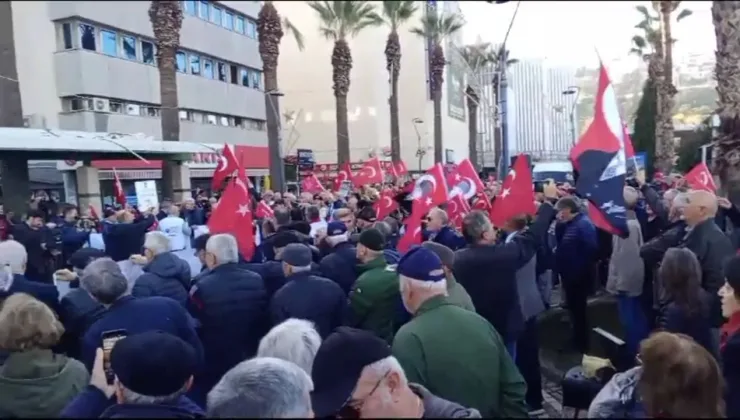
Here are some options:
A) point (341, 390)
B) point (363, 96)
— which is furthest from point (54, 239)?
point (363, 96)

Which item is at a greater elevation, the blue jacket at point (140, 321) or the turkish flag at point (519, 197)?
the turkish flag at point (519, 197)

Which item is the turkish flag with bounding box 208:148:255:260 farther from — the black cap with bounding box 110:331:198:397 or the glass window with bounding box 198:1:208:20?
the glass window with bounding box 198:1:208:20

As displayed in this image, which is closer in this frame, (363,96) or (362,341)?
(362,341)

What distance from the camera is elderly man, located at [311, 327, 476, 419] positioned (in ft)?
7.75

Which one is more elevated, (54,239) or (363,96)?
(363,96)

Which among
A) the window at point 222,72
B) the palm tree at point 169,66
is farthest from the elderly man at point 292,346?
the window at point 222,72

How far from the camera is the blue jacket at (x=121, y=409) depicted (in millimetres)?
2312

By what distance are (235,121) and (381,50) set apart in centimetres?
2053

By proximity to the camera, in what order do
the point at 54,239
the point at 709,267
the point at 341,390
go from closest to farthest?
the point at 341,390
the point at 709,267
the point at 54,239

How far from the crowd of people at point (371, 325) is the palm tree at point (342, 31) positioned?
89.3 ft

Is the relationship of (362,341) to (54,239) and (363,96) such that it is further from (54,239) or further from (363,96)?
(363,96)

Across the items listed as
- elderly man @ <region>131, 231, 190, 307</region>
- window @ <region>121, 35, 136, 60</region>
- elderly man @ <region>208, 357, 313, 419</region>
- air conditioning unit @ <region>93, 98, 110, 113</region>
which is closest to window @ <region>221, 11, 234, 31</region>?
window @ <region>121, 35, 136, 60</region>

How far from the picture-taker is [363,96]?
60.8m

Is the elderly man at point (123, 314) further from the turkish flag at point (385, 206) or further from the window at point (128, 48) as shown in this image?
the window at point (128, 48)
